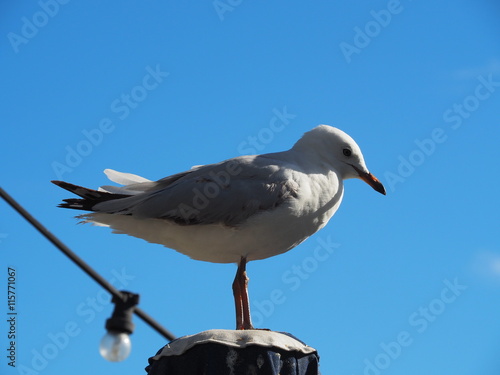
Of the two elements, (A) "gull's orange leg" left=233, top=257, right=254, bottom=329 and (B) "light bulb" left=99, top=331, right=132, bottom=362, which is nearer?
(B) "light bulb" left=99, top=331, right=132, bottom=362

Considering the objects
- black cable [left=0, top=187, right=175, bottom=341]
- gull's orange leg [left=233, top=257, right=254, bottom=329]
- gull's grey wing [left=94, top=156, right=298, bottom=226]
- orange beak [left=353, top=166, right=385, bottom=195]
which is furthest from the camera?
orange beak [left=353, top=166, right=385, bottom=195]

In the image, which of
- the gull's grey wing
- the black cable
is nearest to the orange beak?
the gull's grey wing

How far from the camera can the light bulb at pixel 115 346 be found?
Result: 2.56 meters

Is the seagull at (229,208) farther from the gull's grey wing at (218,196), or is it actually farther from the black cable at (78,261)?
the black cable at (78,261)

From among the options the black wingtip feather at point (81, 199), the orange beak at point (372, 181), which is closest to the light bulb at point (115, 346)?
the black wingtip feather at point (81, 199)

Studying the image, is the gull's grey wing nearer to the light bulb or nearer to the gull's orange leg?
the gull's orange leg

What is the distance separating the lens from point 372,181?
585cm

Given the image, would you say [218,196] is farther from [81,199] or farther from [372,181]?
[372,181]

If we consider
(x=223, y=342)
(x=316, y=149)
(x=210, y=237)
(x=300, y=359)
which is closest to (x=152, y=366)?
(x=223, y=342)

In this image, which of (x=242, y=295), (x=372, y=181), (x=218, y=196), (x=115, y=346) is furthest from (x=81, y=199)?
(x=115, y=346)

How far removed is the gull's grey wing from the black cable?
250cm

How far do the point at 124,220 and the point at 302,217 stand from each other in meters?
1.33

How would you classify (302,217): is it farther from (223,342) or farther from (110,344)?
(110,344)

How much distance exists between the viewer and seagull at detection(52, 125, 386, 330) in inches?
203
